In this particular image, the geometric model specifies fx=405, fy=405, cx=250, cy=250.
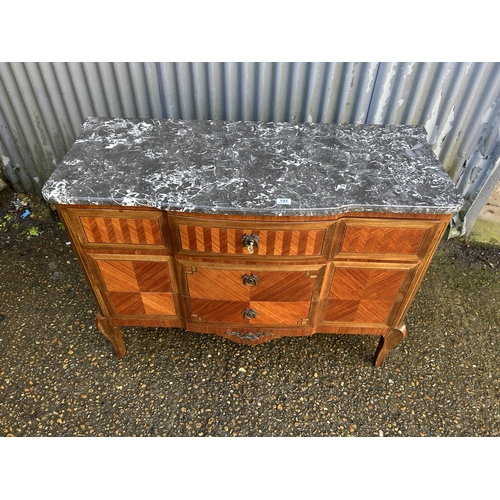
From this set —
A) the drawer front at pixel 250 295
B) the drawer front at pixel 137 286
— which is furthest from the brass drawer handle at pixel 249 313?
the drawer front at pixel 137 286

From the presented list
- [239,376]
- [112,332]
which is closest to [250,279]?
[239,376]

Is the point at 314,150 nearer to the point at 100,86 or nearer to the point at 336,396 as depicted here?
the point at 336,396

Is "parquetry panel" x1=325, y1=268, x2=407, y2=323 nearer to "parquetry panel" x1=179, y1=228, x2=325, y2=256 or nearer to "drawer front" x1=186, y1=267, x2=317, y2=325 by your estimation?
"drawer front" x1=186, y1=267, x2=317, y2=325

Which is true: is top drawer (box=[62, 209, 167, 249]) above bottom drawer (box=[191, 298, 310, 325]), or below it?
above

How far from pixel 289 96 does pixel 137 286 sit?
4.65 feet

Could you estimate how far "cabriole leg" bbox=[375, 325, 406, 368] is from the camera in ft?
6.70

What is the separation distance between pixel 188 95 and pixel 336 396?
193 cm

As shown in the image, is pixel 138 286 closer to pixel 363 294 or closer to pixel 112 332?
pixel 112 332

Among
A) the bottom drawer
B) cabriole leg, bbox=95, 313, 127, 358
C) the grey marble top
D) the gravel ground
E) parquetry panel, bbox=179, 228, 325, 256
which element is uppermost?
the grey marble top

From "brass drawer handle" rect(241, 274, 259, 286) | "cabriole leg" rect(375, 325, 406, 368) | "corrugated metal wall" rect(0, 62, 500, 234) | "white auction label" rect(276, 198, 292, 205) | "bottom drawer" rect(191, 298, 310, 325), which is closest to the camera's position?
"white auction label" rect(276, 198, 292, 205)

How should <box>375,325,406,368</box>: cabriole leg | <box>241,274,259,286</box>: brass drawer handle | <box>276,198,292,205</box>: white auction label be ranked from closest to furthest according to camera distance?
<box>276,198,292,205</box>: white auction label < <box>241,274,259,286</box>: brass drawer handle < <box>375,325,406,368</box>: cabriole leg

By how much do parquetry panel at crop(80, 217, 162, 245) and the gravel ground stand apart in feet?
3.06

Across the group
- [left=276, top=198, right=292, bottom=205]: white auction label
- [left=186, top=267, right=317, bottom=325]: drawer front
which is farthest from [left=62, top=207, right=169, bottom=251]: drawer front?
[left=276, top=198, right=292, bottom=205]: white auction label

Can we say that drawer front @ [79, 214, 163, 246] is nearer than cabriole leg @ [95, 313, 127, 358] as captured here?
Yes
